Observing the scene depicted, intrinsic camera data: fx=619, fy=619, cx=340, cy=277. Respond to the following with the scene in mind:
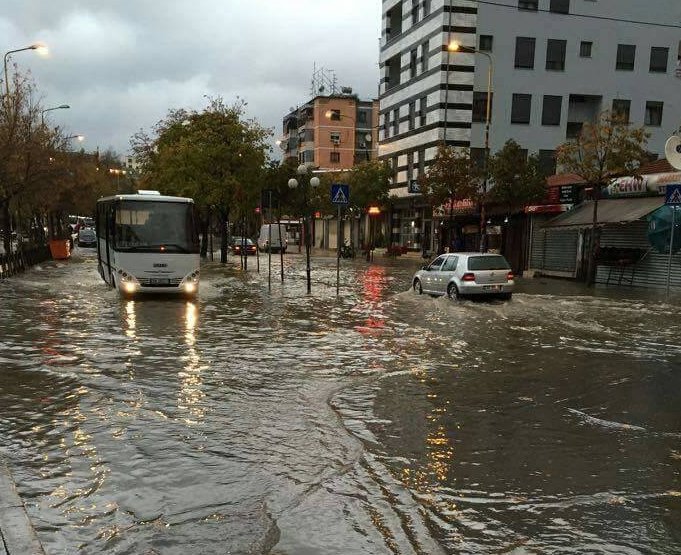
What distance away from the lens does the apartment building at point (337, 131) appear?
7981 centimetres

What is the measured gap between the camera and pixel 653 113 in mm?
43156

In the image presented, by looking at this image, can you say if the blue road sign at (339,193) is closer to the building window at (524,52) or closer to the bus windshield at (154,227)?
the bus windshield at (154,227)

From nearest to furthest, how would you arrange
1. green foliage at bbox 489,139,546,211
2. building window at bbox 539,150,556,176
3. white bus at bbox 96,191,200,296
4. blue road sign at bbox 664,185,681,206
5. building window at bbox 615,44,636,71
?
blue road sign at bbox 664,185,681,206 → white bus at bbox 96,191,200,296 → green foliage at bbox 489,139,546,211 → building window at bbox 539,150,556,176 → building window at bbox 615,44,636,71

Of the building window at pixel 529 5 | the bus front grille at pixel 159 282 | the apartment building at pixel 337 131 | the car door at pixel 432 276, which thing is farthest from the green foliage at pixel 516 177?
the apartment building at pixel 337 131

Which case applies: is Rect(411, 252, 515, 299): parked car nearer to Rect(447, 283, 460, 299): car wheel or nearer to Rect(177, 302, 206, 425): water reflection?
Rect(447, 283, 460, 299): car wheel

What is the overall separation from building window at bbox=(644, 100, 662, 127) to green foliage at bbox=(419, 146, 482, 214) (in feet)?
63.7

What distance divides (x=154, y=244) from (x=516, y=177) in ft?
54.9

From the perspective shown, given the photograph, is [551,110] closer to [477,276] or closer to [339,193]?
[477,276]

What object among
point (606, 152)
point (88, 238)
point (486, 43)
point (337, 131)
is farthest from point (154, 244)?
point (337, 131)

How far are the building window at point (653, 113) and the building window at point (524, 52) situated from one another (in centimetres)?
910

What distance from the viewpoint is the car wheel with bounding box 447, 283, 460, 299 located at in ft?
58.4

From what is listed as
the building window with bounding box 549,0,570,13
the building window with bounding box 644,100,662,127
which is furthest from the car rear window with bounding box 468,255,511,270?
the building window with bounding box 644,100,662,127

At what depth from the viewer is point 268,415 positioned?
6.77 metres

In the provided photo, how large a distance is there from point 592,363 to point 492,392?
277cm
